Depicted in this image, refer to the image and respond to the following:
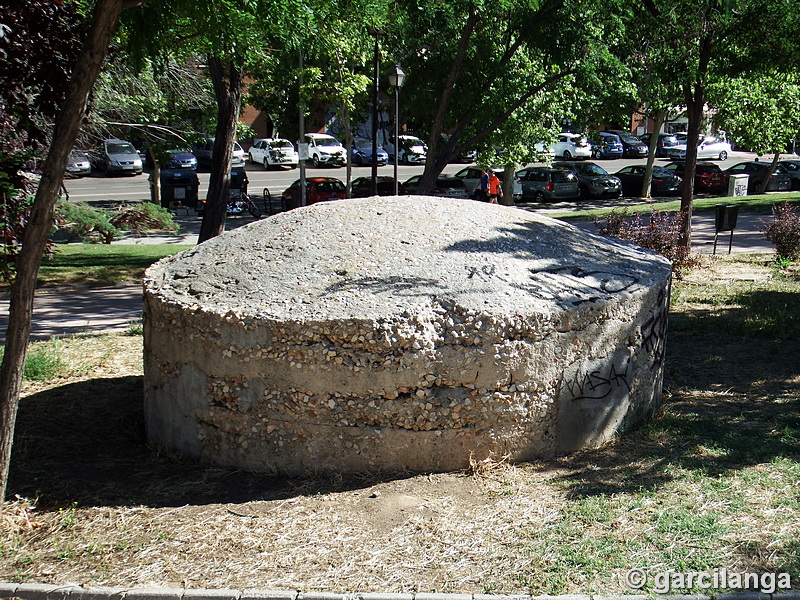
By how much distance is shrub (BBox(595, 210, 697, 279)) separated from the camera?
520 inches

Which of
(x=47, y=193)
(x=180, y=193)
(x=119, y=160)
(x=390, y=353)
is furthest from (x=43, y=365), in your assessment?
(x=119, y=160)

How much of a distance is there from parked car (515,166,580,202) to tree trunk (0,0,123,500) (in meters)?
27.9

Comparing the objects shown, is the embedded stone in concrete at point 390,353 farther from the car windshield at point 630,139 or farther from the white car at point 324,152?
the car windshield at point 630,139

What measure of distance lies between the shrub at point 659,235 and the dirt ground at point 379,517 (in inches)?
256

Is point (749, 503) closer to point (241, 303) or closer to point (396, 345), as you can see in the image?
point (396, 345)

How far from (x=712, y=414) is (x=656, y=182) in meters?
27.9

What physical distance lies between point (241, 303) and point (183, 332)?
1.64 feet

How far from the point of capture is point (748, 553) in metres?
4.70

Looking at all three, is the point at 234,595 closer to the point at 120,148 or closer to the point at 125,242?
the point at 125,242

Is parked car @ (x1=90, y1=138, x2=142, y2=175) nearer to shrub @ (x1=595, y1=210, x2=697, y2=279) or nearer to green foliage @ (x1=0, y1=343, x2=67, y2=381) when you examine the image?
shrub @ (x1=595, y1=210, x2=697, y2=279)

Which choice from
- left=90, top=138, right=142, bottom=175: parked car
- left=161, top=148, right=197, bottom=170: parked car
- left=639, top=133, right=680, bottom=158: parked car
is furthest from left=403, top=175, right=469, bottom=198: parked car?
left=639, top=133, right=680, bottom=158: parked car

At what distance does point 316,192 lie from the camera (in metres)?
28.3

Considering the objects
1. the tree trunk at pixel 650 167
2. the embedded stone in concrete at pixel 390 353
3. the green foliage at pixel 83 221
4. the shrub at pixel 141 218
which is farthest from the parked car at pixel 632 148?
the embedded stone in concrete at pixel 390 353

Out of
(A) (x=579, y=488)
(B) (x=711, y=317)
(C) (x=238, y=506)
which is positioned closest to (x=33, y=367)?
(C) (x=238, y=506)
